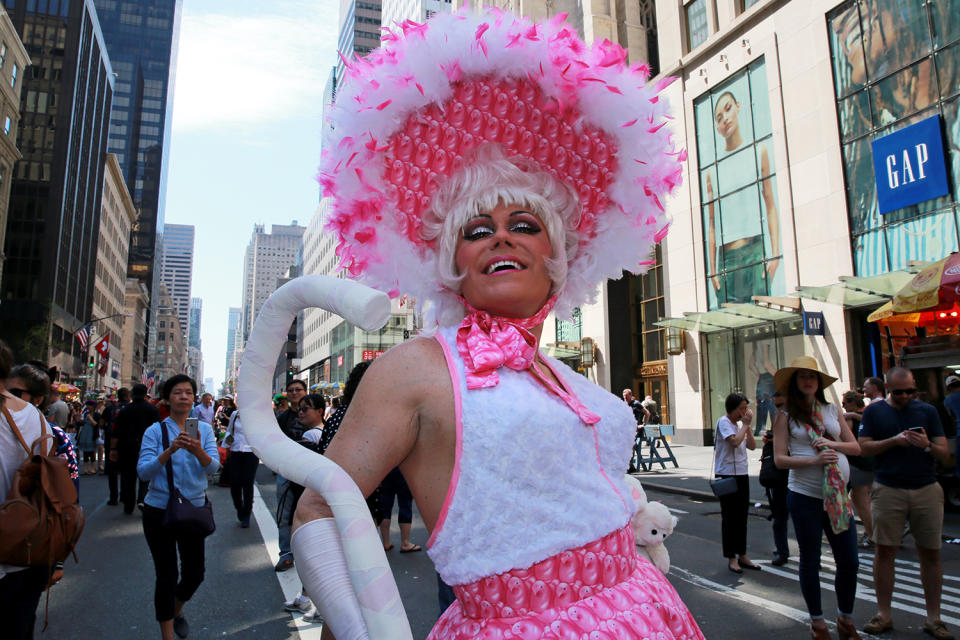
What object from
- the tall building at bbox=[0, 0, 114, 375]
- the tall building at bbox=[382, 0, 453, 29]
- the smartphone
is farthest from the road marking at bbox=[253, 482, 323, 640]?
the tall building at bbox=[382, 0, 453, 29]

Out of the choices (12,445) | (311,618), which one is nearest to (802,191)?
(311,618)

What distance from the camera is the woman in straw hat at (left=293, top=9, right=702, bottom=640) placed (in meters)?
1.24

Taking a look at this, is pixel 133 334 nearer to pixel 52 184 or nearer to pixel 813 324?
pixel 52 184

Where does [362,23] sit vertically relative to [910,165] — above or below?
above

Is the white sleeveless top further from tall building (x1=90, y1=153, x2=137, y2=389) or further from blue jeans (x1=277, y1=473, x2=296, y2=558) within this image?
tall building (x1=90, y1=153, x2=137, y2=389)

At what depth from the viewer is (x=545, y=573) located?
1256mm

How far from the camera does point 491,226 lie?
5.48ft

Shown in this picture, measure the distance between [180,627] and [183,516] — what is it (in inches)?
31.5

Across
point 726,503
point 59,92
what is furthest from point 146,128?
point 726,503

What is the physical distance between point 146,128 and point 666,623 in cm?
13771

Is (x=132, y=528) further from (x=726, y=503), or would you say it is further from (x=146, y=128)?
(x=146, y=128)

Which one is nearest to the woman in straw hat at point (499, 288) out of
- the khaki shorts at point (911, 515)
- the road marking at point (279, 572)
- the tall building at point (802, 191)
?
the road marking at point (279, 572)

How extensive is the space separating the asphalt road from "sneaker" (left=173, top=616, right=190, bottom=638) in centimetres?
10

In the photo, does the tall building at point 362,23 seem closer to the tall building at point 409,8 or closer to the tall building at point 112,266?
the tall building at point 409,8
